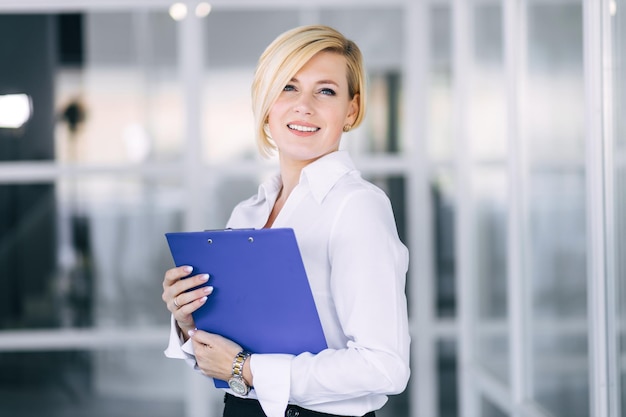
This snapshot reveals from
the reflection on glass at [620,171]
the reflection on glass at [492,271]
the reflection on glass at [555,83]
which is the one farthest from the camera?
the reflection on glass at [492,271]

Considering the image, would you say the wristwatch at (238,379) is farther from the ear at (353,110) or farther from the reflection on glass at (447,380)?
the reflection on glass at (447,380)

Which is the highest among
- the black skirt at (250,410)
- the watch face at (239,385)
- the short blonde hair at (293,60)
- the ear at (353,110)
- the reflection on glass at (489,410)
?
the short blonde hair at (293,60)

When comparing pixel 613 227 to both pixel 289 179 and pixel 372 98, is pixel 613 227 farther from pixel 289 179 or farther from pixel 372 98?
pixel 372 98

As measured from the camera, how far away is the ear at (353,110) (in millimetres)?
1743

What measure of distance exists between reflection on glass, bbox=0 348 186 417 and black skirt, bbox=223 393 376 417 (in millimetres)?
2008

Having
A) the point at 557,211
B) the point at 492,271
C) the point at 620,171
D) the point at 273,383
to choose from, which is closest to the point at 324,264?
the point at 273,383

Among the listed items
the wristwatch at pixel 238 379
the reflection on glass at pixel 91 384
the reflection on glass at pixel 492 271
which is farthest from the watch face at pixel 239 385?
the reflection on glass at pixel 91 384

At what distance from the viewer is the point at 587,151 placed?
2.23 metres

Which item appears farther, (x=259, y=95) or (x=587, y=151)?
(x=587, y=151)

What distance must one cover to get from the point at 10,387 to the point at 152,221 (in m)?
0.91

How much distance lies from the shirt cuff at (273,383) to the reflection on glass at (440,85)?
225cm

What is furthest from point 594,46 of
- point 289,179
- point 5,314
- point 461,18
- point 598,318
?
point 5,314

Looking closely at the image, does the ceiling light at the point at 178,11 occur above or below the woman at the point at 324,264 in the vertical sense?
above

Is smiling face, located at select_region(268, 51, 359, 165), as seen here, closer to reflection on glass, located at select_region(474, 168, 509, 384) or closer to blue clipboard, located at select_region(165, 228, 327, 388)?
blue clipboard, located at select_region(165, 228, 327, 388)
